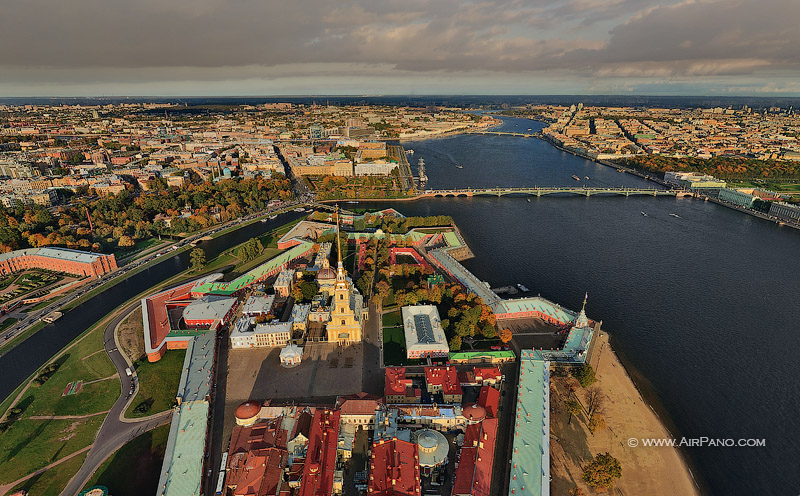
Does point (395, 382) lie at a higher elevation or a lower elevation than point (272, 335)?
lower

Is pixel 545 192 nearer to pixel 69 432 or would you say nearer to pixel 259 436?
pixel 259 436

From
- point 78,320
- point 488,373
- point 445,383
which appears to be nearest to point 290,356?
point 445,383

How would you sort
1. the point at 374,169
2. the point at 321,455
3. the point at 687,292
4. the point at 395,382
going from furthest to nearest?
the point at 374,169, the point at 687,292, the point at 395,382, the point at 321,455

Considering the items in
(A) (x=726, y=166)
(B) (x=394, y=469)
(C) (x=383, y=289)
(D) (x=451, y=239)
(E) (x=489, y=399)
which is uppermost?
(A) (x=726, y=166)

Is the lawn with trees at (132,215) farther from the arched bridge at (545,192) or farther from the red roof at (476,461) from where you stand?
the red roof at (476,461)

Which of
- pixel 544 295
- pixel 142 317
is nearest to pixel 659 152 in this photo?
pixel 544 295

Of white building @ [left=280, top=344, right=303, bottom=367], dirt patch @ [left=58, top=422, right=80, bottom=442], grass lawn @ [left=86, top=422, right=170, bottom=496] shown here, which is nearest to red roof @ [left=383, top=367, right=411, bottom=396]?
white building @ [left=280, top=344, right=303, bottom=367]

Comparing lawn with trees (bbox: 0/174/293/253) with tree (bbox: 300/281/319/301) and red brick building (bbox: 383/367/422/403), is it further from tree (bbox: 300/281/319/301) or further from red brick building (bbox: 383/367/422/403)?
red brick building (bbox: 383/367/422/403)
